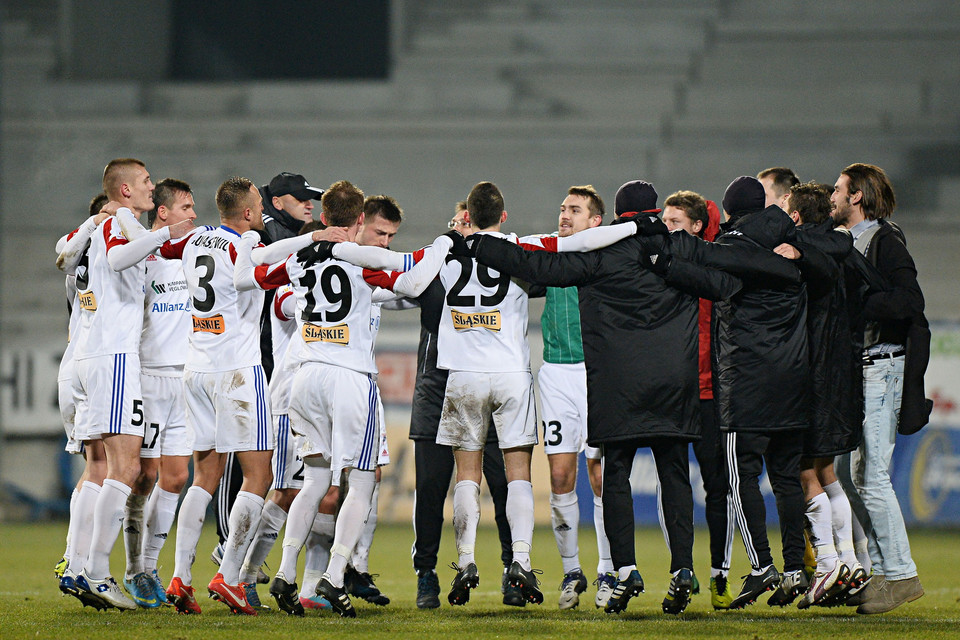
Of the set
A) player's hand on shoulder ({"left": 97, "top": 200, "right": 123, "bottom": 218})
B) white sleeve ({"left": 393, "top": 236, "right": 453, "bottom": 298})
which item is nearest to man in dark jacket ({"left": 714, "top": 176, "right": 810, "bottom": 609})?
white sleeve ({"left": 393, "top": 236, "right": 453, "bottom": 298})

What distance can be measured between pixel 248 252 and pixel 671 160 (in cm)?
1213

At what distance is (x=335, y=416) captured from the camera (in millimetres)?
5812

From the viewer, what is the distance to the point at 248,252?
590 centimetres

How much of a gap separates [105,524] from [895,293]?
4.30 m

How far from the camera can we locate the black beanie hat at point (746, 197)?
5969 mm

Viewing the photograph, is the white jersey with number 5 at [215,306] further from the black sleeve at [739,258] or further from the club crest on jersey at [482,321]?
the black sleeve at [739,258]

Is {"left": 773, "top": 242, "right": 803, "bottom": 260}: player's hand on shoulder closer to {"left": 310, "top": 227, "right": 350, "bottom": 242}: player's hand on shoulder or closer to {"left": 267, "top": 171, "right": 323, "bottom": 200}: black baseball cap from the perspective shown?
{"left": 310, "top": 227, "right": 350, "bottom": 242}: player's hand on shoulder

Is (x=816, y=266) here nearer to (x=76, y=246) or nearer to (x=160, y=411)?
(x=160, y=411)

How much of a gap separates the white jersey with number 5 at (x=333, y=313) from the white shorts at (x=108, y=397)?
2.91ft

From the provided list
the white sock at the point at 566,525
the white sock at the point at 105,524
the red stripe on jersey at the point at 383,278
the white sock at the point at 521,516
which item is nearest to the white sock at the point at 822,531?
the white sock at the point at 566,525

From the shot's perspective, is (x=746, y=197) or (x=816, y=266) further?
(x=746, y=197)

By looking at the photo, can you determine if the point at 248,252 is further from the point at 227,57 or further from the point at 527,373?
the point at 227,57

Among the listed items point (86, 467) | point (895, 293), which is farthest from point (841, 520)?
point (86, 467)

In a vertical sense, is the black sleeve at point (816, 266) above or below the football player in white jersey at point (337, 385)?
above
